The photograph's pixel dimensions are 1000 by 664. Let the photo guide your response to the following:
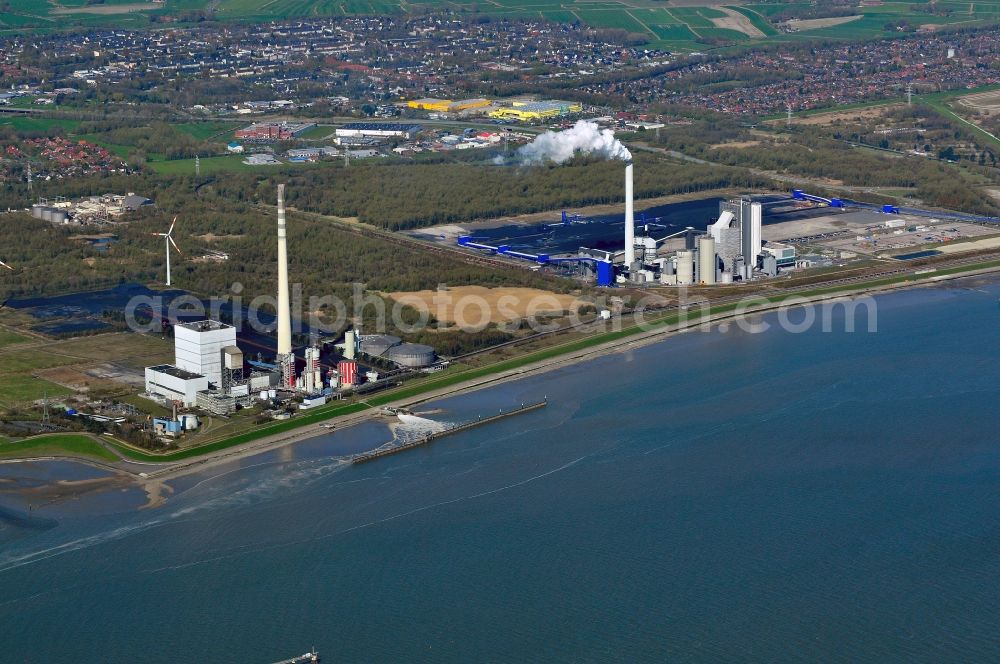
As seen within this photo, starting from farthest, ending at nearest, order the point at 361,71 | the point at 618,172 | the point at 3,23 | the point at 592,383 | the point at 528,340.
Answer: the point at 3,23 → the point at 361,71 → the point at 618,172 → the point at 528,340 → the point at 592,383

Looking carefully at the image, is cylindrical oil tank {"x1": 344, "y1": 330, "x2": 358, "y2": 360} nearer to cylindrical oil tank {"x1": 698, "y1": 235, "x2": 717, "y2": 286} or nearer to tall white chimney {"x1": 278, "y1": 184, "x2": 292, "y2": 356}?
tall white chimney {"x1": 278, "y1": 184, "x2": 292, "y2": 356}

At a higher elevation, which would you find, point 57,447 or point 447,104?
point 447,104

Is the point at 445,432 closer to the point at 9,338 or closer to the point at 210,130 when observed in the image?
the point at 9,338

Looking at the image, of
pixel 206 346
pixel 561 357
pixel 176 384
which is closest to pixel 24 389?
pixel 176 384

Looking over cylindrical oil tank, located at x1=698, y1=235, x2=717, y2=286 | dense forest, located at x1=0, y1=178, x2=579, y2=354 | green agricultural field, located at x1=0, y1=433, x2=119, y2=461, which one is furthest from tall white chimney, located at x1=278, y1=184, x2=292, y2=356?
cylindrical oil tank, located at x1=698, y1=235, x2=717, y2=286

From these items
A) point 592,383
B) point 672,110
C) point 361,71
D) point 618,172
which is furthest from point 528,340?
point 361,71

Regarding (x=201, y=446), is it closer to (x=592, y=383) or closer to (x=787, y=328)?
(x=592, y=383)

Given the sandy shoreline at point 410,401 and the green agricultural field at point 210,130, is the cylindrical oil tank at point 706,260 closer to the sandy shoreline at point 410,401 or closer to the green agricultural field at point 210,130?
the sandy shoreline at point 410,401
